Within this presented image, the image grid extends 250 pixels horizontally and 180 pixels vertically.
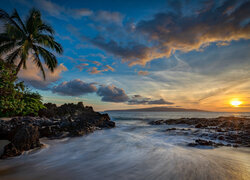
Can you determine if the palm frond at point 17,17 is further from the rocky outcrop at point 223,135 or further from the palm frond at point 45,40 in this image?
the rocky outcrop at point 223,135

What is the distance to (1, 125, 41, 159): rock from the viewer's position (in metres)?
3.60

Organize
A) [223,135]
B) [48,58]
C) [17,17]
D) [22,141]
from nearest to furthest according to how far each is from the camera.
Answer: [22,141]
[223,135]
[17,17]
[48,58]

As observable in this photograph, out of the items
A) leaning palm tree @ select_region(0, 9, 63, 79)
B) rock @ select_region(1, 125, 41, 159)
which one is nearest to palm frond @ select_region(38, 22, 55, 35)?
leaning palm tree @ select_region(0, 9, 63, 79)

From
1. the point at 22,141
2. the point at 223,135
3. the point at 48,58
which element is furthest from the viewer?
the point at 48,58

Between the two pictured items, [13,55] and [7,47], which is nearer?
[7,47]

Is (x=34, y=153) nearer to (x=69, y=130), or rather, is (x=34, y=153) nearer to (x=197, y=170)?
(x=69, y=130)

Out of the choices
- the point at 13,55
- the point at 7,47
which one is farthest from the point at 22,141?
the point at 7,47

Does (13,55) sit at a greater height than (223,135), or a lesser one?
greater

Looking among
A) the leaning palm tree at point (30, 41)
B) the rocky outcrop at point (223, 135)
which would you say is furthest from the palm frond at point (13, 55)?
the rocky outcrop at point (223, 135)

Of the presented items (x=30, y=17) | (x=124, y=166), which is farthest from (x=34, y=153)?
(x=30, y=17)

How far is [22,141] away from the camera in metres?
3.99

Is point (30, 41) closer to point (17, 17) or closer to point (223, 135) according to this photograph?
point (17, 17)

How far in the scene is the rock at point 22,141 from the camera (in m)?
3.60

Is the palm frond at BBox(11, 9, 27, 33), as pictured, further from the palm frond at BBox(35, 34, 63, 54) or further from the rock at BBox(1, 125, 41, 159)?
the rock at BBox(1, 125, 41, 159)
